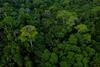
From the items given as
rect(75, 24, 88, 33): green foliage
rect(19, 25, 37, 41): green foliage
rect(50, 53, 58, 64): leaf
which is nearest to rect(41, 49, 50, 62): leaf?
rect(50, 53, 58, 64): leaf

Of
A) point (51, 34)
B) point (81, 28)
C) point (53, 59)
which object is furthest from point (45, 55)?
point (81, 28)

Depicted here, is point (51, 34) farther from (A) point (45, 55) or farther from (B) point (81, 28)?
(A) point (45, 55)

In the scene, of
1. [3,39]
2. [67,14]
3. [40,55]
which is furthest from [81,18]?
[3,39]

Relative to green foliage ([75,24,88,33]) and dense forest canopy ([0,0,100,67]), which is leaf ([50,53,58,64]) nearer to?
dense forest canopy ([0,0,100,67])

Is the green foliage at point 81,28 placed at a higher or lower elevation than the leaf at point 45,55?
higher

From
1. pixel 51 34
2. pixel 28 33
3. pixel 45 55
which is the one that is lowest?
Answer: pixel 45 55

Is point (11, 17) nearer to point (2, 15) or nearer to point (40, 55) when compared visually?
point (2, 15)

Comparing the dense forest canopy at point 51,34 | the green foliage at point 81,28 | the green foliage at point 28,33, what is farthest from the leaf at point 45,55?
the green foliage at point 81,28

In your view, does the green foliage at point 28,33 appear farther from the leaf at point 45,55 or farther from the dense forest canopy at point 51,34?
the leaf at point 45,55
